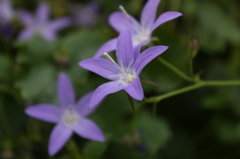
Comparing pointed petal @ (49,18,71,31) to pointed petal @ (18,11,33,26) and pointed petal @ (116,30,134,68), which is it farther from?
pointed petal @ (116,30,134,68)

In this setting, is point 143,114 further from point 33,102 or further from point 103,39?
point 33,102

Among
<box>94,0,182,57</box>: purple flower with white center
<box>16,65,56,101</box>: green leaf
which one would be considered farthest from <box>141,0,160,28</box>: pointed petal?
<box>16,65,56,101</box>: green leaf

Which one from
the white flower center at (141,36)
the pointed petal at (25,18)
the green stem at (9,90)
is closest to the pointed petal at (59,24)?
the pointed petal at (25,18)

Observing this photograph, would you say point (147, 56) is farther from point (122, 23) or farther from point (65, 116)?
point (65, 116)

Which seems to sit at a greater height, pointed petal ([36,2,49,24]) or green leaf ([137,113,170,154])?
pointed petal ([36,2,49,24])

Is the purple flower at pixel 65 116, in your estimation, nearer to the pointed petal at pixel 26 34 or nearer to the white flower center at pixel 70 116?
the white flower center at pixel 70 116

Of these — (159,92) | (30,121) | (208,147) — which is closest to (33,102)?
(30,121)

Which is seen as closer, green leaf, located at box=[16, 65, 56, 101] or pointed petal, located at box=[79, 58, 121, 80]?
pointed petal, located at box=[79, 58, 121, 80]

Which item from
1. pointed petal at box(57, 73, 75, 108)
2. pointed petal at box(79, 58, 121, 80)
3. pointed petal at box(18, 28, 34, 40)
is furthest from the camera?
pointed petal at box(18, 28, 34, 40)
